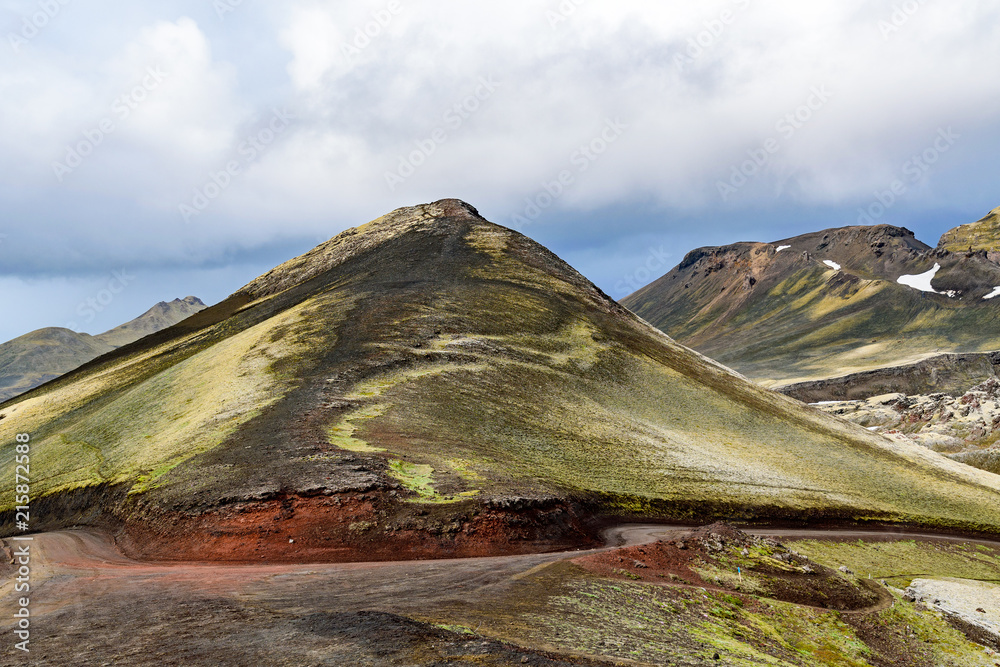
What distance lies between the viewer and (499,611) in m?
20.5

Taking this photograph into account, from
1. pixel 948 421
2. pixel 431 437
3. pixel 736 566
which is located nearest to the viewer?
pixel 736 566

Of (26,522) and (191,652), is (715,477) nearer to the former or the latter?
(191,652)

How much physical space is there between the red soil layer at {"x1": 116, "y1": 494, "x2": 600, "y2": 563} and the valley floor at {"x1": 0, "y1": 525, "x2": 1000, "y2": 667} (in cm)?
209

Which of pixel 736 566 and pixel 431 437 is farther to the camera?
pixel 431 437

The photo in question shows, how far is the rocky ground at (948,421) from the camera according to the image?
350 feet

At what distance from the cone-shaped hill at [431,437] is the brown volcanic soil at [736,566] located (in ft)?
23.8

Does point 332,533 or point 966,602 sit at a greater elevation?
point 332,533

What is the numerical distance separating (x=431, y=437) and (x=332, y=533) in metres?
15.2

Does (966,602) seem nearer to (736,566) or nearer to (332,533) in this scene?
(736,566)

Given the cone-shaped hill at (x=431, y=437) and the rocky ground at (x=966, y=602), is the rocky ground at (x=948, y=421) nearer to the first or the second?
the cone-shaped hill at (x=431, y=437)

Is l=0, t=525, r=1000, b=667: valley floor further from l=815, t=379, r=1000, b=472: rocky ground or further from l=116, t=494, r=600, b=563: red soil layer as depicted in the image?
l=815, t=379, r=1000, b=472: rocky ground

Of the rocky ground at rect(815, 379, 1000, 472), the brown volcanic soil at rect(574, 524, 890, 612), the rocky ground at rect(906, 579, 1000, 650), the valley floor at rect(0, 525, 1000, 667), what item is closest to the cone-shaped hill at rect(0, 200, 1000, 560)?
the valley floor at rect(0, 525, 1000, 667)

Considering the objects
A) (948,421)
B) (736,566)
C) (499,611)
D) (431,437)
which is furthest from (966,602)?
(948,421)

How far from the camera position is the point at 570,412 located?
65.6 meters
